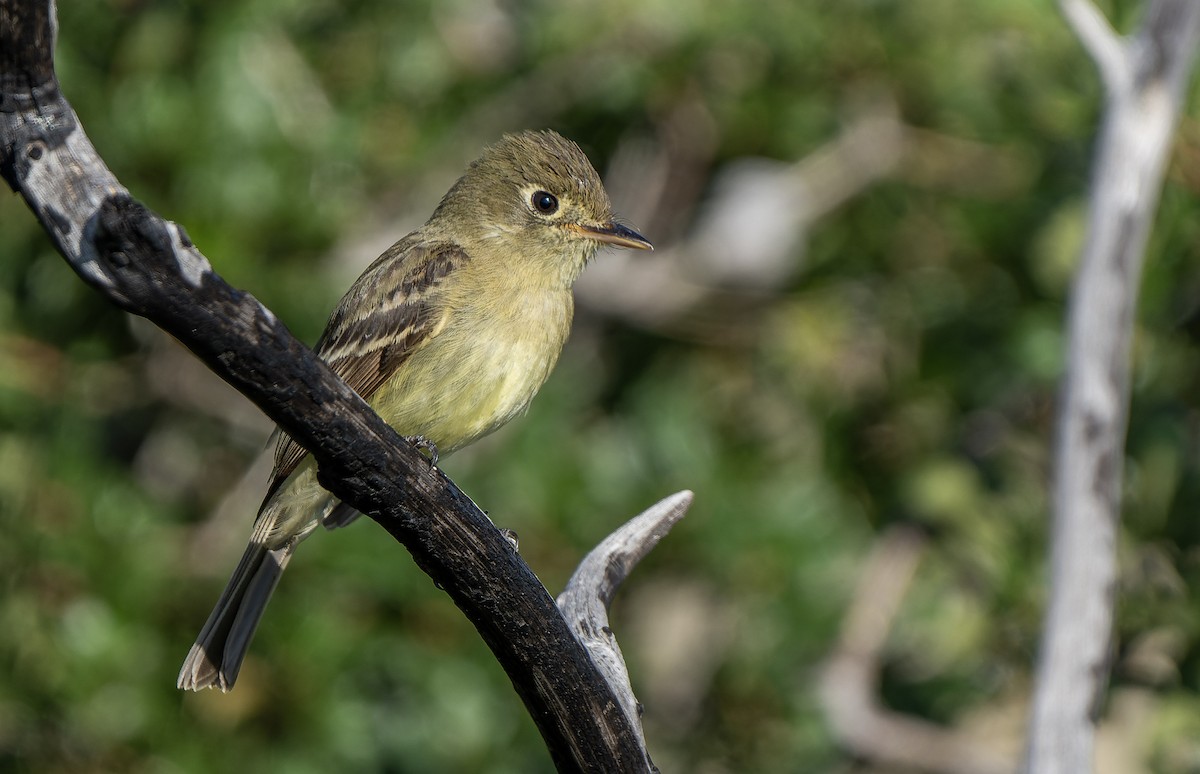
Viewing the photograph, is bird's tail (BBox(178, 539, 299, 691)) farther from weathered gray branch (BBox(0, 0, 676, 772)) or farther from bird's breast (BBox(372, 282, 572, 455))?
weathered gray branch (BBox(0, 0, 676, 772))

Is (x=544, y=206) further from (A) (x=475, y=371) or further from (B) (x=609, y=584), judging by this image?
(B) (x=609, y=584)

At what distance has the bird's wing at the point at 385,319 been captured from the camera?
14.4 feet

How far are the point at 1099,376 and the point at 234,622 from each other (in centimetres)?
255

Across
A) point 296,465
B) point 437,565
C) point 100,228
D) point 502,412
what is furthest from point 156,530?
point 100,228

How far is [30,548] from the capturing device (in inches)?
201

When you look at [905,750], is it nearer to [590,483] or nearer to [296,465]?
[590,483]

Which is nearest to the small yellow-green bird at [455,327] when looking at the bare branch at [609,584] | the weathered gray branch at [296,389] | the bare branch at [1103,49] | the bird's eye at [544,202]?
the bird's eye at [544,202]

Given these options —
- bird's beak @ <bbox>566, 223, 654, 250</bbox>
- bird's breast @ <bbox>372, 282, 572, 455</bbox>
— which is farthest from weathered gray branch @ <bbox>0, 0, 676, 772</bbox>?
bird's beak @ <bbox>566, 223, 654, 250</bbox>

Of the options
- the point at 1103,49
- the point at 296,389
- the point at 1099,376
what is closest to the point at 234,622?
the point at 296,389

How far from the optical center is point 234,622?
14.5ft

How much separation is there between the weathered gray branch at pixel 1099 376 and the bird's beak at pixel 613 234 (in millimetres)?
1269

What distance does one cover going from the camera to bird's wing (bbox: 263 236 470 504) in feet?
14.4

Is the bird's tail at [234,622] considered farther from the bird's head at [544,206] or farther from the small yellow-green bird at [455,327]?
the bird's head at [544,206]

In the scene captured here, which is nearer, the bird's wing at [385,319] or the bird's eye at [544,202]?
the bird's wing at [385,319]
